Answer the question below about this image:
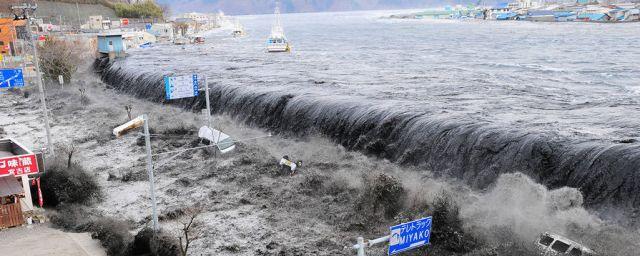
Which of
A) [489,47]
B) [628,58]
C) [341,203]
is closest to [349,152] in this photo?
[341,203]

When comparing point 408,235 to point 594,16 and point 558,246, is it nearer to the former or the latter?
point 558,246

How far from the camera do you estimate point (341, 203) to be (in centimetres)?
2725

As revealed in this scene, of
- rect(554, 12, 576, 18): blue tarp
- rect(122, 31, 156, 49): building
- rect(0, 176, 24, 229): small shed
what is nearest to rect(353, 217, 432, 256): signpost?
rect(0, 176, 24, 229): small shed

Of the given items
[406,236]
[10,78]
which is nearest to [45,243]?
[406,236]

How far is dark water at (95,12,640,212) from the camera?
84.0 feet

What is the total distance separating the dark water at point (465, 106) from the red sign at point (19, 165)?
17.6 metres

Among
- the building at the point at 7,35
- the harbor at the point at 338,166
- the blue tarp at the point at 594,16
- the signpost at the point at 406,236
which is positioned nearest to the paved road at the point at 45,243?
the harbor at the point at 338,166

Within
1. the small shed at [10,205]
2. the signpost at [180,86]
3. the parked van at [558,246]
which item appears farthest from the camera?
the signpost at [180,86]

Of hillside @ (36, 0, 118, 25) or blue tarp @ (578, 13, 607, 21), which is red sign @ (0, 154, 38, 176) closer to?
hillside @ (36, 0, 118, 25)

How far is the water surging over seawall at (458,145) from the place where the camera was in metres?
23.4

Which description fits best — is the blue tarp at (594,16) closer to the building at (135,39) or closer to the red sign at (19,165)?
the building at (135,39)

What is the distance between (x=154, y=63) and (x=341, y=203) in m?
58.0

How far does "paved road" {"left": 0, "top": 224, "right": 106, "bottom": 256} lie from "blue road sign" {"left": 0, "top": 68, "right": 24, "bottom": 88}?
17.5m

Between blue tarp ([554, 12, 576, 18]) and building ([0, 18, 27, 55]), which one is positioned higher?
building ([0, 18, 27, 55])
